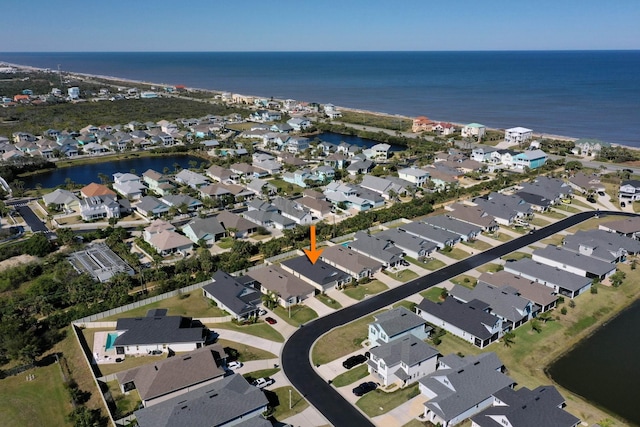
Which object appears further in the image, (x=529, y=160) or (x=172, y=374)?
(x=529, y=160)

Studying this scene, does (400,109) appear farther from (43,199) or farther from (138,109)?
(43,199)

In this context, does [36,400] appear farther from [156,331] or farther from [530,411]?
[530,411]

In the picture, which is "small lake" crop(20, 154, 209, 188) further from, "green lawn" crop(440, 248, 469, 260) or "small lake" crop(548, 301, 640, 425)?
"small lake" crop(548, 301, 640, 425)

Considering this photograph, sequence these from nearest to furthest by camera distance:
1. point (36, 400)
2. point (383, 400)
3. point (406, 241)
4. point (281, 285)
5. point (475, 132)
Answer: point (383, 400)
point (36, 400)
point (281, 285)
point (406, 241)
point (475, 132)

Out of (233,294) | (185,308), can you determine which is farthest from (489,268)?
(185,308)

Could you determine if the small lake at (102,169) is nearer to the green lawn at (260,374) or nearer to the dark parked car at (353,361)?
the green lawn at (260,374)

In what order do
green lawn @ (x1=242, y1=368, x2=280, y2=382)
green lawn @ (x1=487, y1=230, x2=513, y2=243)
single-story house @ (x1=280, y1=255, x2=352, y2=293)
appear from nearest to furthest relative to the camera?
green lawn @ (x1=242, y1=368, x2=280, y2=382) → single-story house @ (x1=280, y1=255, x2=352, y2=293) → green lawn @ (x1=487, y1=230, x2=513, y2=243)

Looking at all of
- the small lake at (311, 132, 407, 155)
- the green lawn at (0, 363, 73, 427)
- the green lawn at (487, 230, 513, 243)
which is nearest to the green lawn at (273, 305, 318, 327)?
the green lawn at (0, 363, 73, 427)
